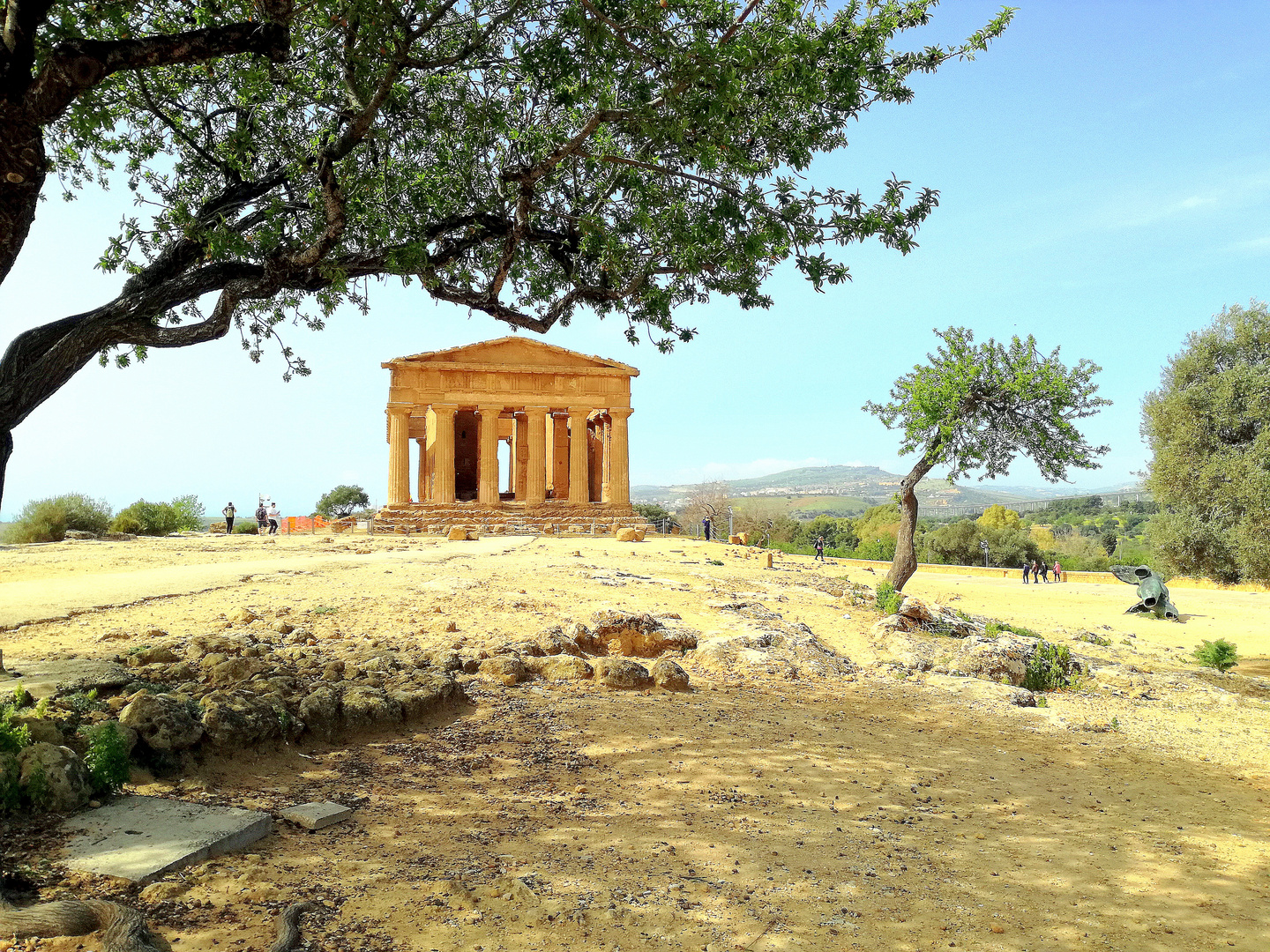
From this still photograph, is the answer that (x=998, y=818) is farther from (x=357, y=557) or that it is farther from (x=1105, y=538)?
(x=1105, y=538)

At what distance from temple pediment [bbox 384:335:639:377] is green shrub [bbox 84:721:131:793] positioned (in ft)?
97.3

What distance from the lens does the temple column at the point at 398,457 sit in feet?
106

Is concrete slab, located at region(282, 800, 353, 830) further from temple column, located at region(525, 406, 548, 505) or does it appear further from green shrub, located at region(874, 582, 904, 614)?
temple column, located at region(525, 406, 548, 505)

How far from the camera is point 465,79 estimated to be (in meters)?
8.06

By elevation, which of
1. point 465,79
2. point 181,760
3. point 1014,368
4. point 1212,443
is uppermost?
point 465,79

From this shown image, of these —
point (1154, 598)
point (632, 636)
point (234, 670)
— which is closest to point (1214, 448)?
point (1154, 598)

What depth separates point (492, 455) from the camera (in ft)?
110

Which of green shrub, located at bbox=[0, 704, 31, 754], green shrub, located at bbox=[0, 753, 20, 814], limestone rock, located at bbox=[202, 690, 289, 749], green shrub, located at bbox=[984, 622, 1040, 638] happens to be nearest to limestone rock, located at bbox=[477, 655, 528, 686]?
limestone rock, located at bbox=[202, 690, 289, 749]

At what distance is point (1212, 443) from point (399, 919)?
81.7ft

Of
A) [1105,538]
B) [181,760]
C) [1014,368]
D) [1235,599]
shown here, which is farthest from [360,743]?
[1105,538]

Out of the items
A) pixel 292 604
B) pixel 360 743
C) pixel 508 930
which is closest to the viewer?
pixel 508 930

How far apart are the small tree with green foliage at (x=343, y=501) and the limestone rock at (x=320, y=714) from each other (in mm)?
53415

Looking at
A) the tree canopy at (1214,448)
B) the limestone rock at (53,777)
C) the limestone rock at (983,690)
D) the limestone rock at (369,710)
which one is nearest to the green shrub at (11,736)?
the limestone rock at (53,777)

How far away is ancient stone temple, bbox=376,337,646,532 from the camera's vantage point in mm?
32062
